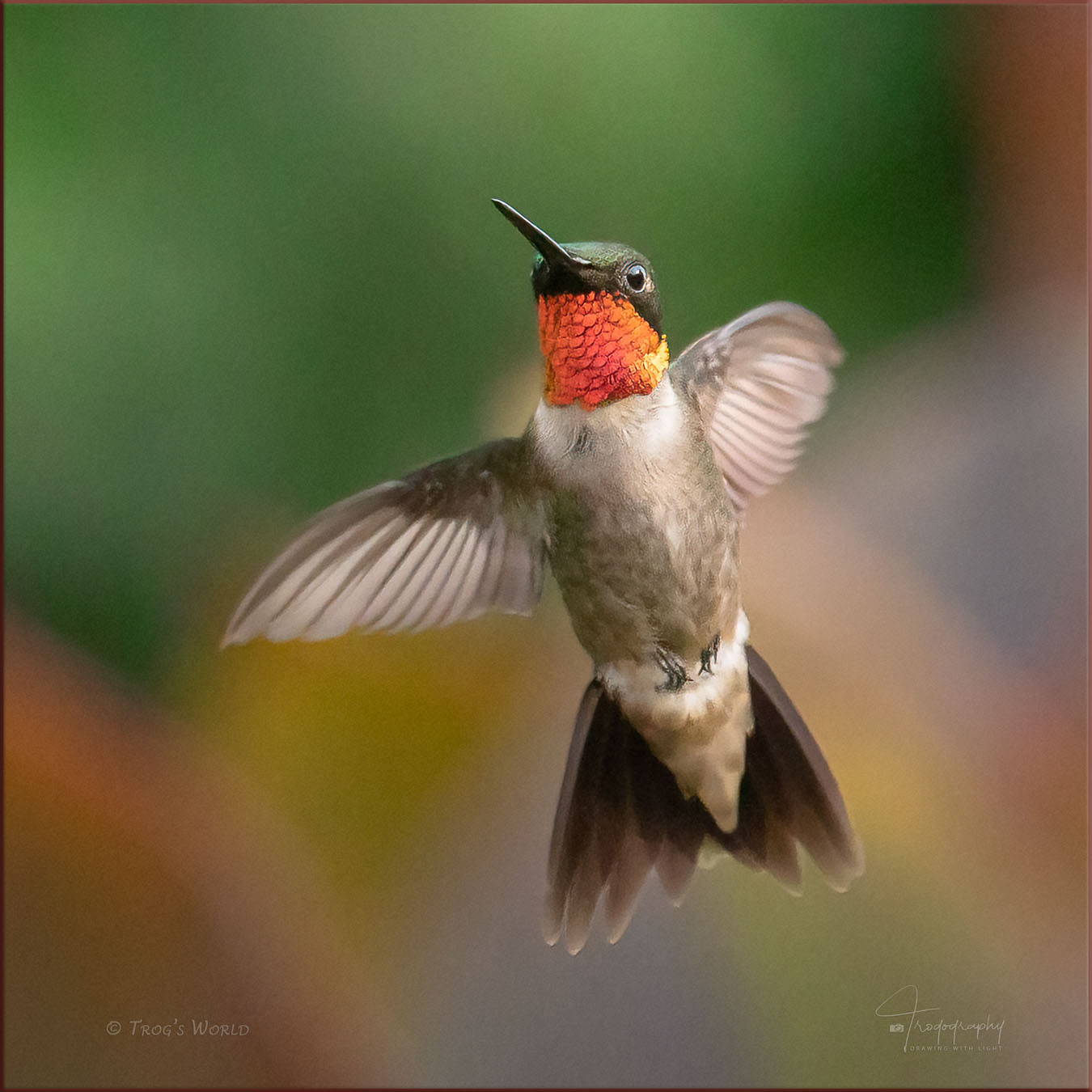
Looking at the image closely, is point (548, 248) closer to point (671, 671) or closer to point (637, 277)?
point (637, 277)

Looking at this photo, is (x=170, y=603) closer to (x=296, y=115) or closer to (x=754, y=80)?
(x=296, y=115)

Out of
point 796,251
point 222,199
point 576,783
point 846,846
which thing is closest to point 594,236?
point 796,251
